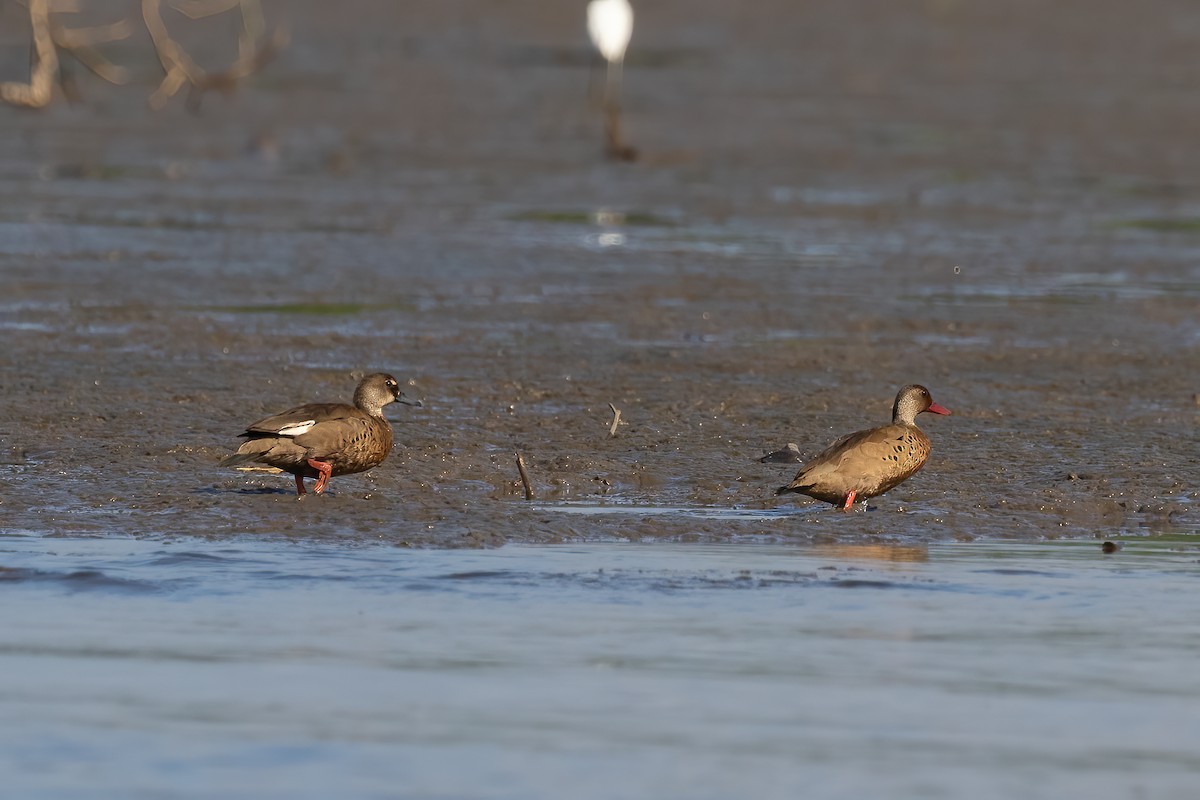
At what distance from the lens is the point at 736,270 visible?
16.0m

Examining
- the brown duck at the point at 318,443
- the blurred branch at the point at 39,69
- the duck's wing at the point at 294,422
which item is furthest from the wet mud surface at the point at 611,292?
the blurred branch at the point at 39,69

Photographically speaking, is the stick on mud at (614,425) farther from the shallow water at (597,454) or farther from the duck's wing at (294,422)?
the duck's wing at (294,422)

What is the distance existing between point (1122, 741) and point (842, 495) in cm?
327

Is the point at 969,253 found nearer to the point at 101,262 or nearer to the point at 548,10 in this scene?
the point at 101,262

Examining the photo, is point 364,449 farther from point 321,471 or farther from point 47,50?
point 47,50

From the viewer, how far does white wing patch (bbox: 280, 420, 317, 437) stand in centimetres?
874

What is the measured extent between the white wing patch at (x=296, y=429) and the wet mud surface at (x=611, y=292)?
316 mm

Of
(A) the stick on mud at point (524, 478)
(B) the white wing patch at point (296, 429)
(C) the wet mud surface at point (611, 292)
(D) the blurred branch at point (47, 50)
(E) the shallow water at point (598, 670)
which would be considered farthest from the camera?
(D) the blurred branch at point (47, 50)

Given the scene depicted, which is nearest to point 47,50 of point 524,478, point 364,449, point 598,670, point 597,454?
point 597,454

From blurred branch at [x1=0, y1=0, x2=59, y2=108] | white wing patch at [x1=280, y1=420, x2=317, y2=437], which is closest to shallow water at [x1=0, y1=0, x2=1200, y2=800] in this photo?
white wing patch at [x1=280, y1=420, x2=317, y2=437]

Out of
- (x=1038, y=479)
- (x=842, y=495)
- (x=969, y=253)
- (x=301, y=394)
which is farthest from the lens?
(x=969, y=253)

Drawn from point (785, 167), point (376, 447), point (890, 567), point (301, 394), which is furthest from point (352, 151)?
point (890, 567)

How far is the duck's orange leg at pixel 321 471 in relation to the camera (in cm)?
889

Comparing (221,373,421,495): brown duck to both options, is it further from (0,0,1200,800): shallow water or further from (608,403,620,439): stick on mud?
(608,403,620,439): stick on mud
